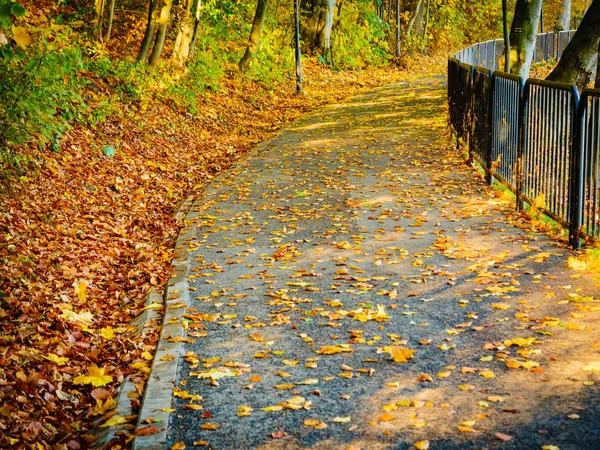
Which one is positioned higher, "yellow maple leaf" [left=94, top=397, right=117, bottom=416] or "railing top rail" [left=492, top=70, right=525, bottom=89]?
"railing top rail" [left=492, top=70, right=525, bottom=89]

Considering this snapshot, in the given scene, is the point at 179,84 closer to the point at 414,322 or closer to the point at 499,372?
the point at 414,322

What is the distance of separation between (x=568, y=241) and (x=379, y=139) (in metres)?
8.47

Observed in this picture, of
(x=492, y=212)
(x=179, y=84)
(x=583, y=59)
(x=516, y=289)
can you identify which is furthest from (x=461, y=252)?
(x=179, y=84)

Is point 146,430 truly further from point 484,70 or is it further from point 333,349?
point 484,70

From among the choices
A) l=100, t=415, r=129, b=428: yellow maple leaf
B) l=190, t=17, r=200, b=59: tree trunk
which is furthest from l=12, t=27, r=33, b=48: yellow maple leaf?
l=190, t=17, r=200, b=59: tree trunk

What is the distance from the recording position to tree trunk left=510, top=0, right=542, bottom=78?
1736cm

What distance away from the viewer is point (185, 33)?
61.9 feet

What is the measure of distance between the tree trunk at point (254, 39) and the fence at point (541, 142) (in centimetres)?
1128

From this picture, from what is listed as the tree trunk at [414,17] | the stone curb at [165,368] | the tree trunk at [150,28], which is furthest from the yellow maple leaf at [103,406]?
the tree trunk at [414,17]

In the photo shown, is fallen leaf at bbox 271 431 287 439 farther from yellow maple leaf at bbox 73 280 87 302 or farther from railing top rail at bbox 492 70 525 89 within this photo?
railing top rail at bbox 492 70 525 89

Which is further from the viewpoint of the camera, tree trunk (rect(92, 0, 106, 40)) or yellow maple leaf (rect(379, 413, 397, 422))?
tree trunk (rect(92, 0, 106, 40))

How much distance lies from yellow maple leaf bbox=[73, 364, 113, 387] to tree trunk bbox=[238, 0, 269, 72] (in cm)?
1865

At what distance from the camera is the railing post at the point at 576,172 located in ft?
23.6

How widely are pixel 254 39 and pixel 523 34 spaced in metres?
9.22
